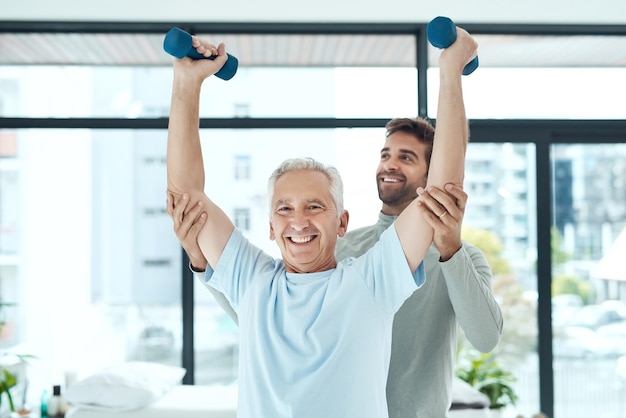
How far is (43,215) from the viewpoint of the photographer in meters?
4.01

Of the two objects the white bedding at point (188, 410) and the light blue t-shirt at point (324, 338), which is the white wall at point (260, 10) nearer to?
the white bedding at point (188, 410)

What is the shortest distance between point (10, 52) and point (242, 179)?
140 centimetres

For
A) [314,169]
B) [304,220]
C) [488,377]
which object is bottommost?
[488,377]

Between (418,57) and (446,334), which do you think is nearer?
(446,334)

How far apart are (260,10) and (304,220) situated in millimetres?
2680

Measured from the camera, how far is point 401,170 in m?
1.79

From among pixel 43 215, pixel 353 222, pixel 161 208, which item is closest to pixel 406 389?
pixel 353 222

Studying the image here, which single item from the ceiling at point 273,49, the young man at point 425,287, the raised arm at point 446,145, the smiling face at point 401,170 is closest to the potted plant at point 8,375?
the ceiling at point 273,49

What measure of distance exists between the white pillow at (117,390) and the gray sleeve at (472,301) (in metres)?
1.94

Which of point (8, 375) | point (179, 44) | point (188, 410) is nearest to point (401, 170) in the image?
point (179, 44)

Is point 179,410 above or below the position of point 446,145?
below

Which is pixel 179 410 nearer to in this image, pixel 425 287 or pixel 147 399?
pixel 147 399

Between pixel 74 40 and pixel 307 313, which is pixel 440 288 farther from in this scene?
pixel 74 40

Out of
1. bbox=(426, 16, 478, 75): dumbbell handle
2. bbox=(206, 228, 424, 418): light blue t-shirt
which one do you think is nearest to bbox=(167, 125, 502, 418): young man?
bbox=(206, 228, 424, 418): light blue t-shirt
